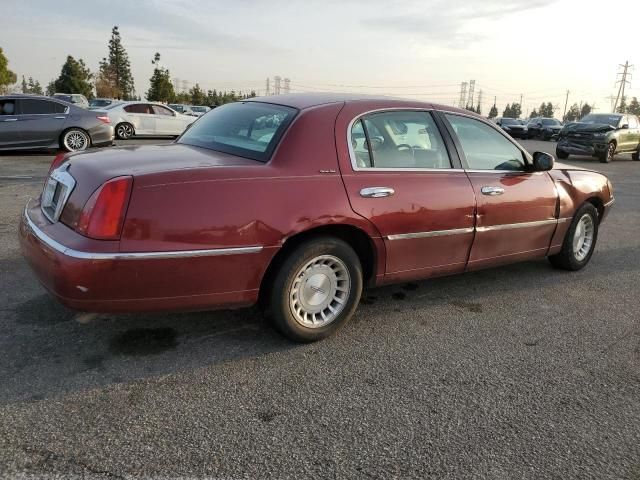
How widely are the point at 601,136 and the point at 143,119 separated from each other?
49.9ft

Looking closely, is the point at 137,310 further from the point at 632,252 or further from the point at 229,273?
the point at 632,252

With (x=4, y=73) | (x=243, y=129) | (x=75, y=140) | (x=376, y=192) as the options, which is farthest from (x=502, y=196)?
(x=4, y=73)

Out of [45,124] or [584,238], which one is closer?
[584,238]

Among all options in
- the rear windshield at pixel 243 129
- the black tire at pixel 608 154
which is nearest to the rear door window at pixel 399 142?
the rear windshield at pixel 243 129

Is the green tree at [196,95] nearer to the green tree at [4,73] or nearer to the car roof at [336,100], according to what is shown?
the green tree at [4,73]

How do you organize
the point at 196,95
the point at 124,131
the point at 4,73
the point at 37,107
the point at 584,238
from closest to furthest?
the point at 584,238, the point at 37,107, the point at 124,131, the point at 4,73, the point at 196,95

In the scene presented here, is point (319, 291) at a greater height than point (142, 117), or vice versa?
point (142, 117)

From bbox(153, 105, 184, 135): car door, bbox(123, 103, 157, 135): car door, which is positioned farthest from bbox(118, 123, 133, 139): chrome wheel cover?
bbox(153, 105, 184, 135): car door

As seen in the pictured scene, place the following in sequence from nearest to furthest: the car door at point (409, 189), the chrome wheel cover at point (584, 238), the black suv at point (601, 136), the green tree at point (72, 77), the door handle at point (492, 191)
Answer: the car door at point (409, 189) → the door handle at point (492, 191) → the chrome wheel cover at point (584, 238) → the black suv at point (601, 136) → the green tree at point (72, 77)

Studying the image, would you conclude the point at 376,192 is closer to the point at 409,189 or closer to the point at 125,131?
the point at 409,189

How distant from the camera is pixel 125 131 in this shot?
17422 mm

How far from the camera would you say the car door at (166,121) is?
59.5 ft

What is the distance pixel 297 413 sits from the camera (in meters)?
2.70

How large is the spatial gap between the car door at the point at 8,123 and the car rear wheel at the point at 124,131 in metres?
5.10
